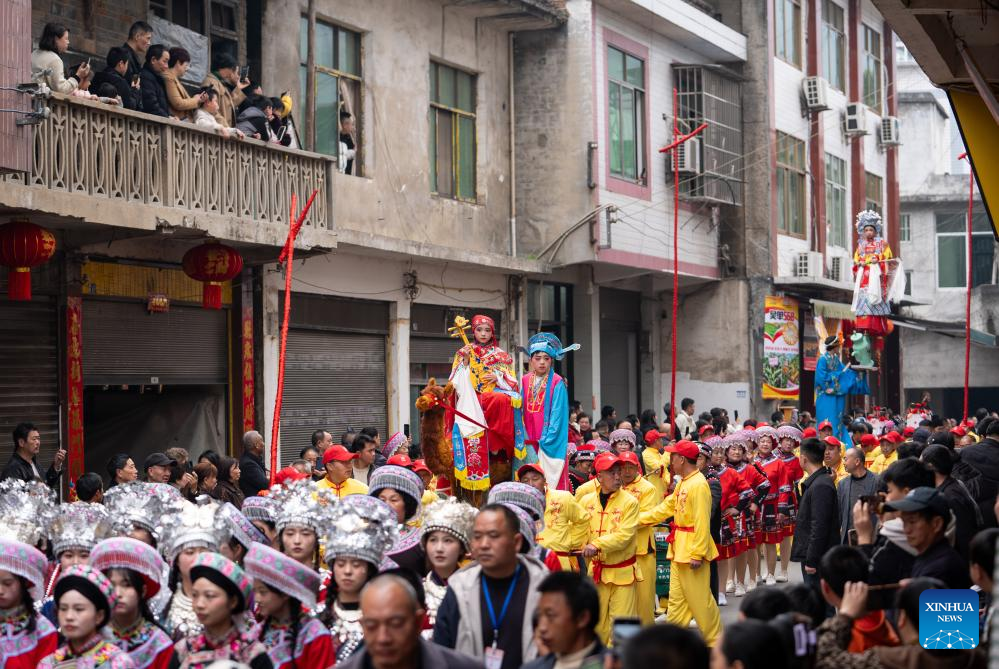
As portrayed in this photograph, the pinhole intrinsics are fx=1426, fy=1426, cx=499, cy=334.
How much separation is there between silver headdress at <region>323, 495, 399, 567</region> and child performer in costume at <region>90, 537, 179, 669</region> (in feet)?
2.92

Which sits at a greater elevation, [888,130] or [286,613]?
[888,130]

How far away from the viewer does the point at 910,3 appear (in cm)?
879

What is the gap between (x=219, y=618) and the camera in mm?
6430

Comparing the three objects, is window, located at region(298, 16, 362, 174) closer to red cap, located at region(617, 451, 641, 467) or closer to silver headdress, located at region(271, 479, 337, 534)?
red cap, located at region(617, 451, 641, 467)

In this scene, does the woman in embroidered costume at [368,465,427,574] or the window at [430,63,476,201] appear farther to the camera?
the window at [430,63,476,201]

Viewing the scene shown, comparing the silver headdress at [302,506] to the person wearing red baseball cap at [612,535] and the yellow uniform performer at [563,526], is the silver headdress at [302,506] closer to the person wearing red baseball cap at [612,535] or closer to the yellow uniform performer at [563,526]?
the yellow uniform performer at [563,526]

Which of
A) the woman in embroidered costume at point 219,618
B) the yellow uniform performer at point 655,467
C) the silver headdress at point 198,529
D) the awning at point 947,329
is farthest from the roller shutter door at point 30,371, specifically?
the awning at point 947,329

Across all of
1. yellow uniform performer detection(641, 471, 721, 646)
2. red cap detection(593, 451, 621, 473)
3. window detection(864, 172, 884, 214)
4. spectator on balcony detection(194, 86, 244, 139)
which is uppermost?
window detection(864, 172, 884, 214)

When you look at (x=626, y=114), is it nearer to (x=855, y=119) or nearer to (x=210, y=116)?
(x=855, y=119)

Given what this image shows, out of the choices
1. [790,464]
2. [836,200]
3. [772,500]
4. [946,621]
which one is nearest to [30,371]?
[772,500]

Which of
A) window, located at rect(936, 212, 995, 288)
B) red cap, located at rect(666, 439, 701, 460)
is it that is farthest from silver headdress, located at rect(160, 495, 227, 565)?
window, located at rect(936, 212, 995, 288)

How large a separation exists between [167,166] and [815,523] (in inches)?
311

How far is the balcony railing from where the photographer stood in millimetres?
13832

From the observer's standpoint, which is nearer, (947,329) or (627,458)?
(627,458)
